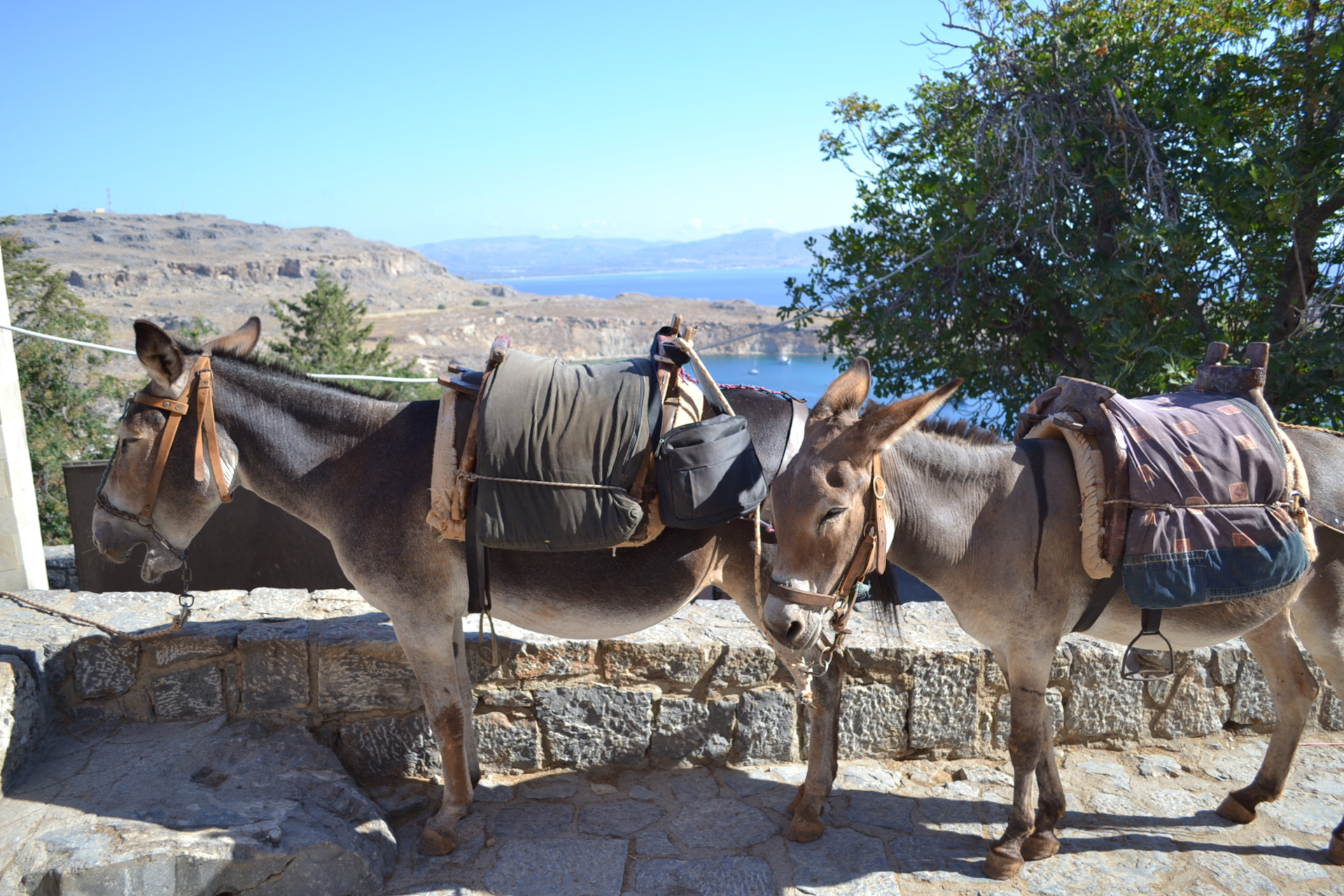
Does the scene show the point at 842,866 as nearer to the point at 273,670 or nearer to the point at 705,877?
the point at 705,877

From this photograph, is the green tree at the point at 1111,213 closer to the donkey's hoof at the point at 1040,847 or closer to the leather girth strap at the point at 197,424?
the donkey's hoof at the point at 1040,847

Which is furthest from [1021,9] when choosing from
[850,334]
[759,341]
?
[759,341]

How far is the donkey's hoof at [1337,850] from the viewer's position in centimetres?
306

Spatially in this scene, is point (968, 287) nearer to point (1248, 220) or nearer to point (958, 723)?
point (1248, 220)

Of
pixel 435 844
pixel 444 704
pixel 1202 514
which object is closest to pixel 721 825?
pixel 435 844

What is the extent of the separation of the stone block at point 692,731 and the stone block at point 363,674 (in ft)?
3.55

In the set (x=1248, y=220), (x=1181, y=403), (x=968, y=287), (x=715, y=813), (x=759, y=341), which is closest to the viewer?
(x=1181, y=403)

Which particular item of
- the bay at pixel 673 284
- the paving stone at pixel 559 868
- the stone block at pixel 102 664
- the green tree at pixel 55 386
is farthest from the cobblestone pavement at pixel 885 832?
the bay at pixel 673 284

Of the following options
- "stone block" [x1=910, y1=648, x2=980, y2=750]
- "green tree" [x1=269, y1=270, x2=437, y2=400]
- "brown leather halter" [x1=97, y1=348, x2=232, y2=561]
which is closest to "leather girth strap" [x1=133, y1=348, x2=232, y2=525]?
"brown leather halter" [x1=97, y1=348, x2=232, y2=561]

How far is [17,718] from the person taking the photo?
10.6 feet

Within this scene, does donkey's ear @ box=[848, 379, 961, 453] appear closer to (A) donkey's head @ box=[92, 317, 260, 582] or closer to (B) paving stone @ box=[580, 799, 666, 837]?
(B) paving stone @ box=[580, 799, 666, 837]

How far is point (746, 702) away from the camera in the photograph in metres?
3.82

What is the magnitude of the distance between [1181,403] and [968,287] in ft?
14.7

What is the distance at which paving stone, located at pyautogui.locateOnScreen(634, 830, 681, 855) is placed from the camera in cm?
326
